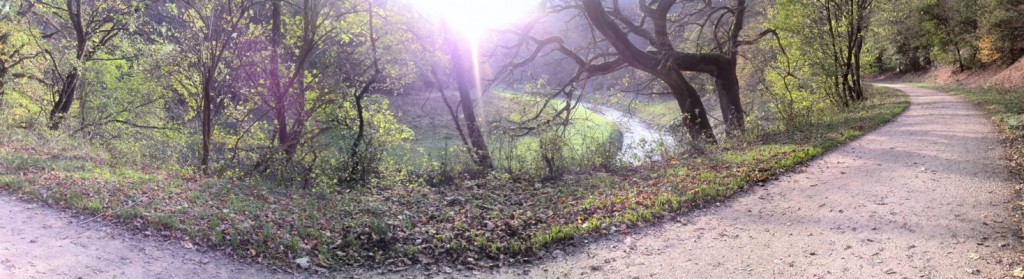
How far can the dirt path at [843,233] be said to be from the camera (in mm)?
4637

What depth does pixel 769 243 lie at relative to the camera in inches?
211

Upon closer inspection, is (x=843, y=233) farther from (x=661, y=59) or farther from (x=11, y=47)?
(x=11, y=47)

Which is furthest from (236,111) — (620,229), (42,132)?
(620,229)

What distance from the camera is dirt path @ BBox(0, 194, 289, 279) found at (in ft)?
14.8

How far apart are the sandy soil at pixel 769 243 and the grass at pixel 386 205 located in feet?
0.95

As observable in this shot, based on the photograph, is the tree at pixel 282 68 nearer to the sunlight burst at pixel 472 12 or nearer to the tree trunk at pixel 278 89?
the tree trunk at pixel 278 89

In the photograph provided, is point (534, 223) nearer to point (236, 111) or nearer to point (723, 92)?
point (236, 111)

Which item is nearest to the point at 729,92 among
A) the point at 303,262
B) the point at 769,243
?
the point at 769,243

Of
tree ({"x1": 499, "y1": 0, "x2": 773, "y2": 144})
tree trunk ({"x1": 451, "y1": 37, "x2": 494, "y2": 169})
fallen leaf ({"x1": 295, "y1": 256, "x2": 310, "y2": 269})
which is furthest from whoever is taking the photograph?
tree trunk ({"x1": 451, "y1": 37, "x2": 494, "y2": 169})

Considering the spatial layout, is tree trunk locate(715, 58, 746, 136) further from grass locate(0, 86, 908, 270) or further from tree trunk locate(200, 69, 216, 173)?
tree trunk locate(200, 69, 216, 173)

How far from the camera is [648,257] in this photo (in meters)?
5.33

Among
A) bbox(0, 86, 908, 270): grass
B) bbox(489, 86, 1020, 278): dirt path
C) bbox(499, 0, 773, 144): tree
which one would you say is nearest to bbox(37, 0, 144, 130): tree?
bbox(0, 86, 908, 270): grass

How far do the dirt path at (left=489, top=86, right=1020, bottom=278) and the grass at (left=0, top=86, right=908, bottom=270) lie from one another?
52 cm

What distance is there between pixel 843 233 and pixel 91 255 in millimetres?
7410
